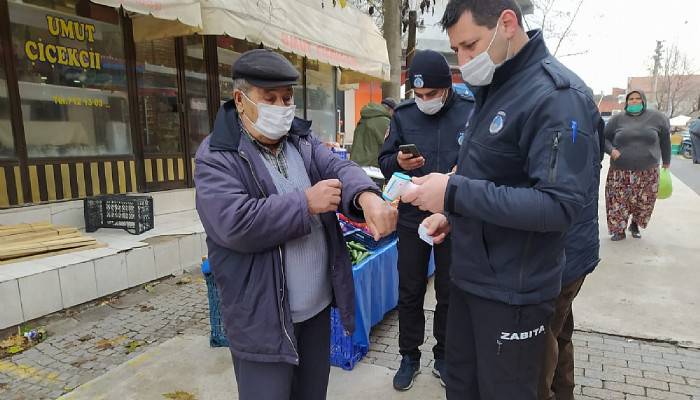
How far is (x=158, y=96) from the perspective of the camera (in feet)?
20.3

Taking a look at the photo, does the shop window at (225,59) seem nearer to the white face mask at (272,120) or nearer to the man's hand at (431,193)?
the white face mask at (272,120)

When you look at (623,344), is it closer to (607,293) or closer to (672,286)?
(607,293)

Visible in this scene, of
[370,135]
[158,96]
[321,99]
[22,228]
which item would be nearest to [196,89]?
[158,96]

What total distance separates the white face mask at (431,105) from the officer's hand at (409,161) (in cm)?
29

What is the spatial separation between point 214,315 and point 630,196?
5.41 meters

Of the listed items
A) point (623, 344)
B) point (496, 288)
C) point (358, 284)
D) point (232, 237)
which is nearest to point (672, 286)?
point (623, 344)

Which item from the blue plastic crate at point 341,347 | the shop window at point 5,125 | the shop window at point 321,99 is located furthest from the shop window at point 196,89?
the blue plastic crate at point 341,347

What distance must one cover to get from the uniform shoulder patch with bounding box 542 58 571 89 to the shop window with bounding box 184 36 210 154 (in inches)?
231

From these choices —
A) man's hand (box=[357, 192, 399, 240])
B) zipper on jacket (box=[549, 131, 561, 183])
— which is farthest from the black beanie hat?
zipper on jacket (box=[549, 131, 561, 183])

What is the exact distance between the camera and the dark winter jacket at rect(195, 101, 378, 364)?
1454 millimetres

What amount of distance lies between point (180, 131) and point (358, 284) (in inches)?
178

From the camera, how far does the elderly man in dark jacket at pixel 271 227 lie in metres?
1.48

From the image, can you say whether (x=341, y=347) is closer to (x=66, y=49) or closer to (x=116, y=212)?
(x=116, y=212)

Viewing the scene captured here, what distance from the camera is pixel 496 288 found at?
1.53 m
